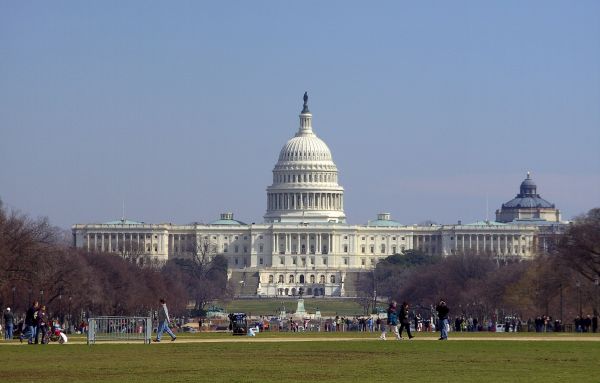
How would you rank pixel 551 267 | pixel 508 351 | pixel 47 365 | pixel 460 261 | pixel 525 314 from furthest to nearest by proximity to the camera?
pixel 460 261 → pixel 525 314 → pixel 551 267 → pixel 508 351 → pixel 47 365

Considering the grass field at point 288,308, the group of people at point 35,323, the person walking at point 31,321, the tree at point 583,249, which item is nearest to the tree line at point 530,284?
the tree at point 583,249

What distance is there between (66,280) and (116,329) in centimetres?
4370

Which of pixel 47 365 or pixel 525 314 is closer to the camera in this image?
pixel 47 365

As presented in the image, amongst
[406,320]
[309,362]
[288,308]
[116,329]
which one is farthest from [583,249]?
[288,308]

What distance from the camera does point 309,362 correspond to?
44.4 metres

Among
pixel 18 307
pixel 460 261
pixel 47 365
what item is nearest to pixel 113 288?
pixel 18 307

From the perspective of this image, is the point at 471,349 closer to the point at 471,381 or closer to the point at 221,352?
the point at 221,352

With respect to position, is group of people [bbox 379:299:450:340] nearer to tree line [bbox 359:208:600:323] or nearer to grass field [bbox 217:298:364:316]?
tree line [bbox 359:208:600:323]

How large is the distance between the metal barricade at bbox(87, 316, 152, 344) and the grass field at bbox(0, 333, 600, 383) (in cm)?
197

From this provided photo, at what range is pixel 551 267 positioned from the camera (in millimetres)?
104875

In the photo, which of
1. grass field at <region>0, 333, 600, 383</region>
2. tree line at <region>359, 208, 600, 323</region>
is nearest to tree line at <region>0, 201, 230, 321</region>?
tree line at <region>359, 208, 600, 323</region>

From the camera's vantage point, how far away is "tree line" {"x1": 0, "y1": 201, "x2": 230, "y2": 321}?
89375 millimetres

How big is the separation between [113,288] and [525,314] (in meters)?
25.4

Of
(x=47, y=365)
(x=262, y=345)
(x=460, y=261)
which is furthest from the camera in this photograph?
(x=460, y=261)
